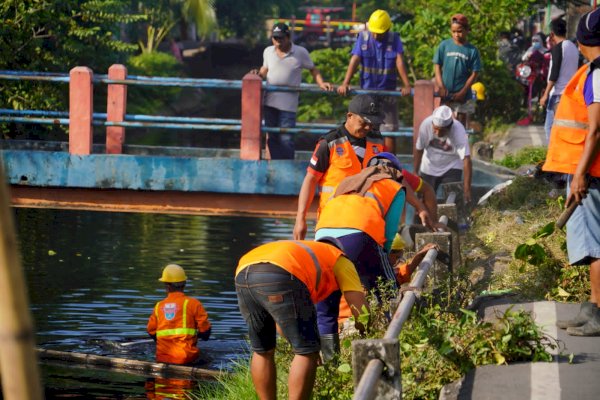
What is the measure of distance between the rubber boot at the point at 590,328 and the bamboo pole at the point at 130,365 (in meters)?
4.79

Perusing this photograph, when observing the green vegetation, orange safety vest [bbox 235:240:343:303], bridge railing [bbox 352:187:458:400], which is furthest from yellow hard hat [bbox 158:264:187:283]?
the green vegetation

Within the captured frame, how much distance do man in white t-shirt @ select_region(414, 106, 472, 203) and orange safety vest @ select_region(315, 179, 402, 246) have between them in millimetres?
4246

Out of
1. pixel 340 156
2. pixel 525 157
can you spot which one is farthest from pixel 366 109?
pixel 525 157

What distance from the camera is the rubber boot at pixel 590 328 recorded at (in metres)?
6.84

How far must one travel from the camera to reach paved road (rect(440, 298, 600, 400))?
5.81 m

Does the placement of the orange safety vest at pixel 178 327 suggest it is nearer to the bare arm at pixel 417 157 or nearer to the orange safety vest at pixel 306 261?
the bare arm at pixel 417 157

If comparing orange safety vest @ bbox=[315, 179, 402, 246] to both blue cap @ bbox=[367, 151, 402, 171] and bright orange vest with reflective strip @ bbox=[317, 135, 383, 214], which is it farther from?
bright orange vest with reflective strip @ bbox=[317, 135, 383, 214]

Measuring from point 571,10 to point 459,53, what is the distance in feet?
40.5

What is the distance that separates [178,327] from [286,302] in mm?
5289

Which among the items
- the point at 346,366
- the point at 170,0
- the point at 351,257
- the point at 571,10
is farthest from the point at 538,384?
the point at 170,0

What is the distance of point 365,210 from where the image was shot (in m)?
7.79

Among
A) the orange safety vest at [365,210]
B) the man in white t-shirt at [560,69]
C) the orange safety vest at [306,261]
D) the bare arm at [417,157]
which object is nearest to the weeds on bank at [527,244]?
the bare arm at [417,157]

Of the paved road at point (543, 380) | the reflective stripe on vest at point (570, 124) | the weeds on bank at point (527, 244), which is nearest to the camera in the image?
the paved road at point (543, 380)

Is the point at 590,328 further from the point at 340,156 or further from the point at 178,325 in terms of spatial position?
the point at 178,325
